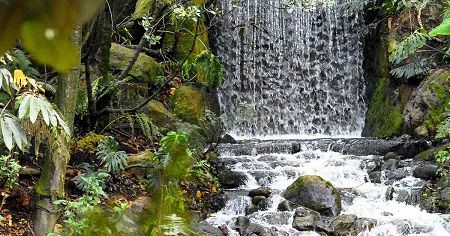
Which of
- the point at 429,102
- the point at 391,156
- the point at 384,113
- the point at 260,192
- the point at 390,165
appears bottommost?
the point at 260,192

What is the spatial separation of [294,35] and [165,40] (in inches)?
195

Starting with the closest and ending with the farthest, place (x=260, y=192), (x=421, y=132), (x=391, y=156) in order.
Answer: (x=260, y=192) < (x=391, y=156) < (x=421, y=132)

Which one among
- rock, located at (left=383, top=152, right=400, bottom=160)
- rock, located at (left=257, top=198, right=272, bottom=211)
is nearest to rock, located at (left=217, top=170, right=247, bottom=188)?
rock, located at (left=257, top=198, right=272, bottom=211)

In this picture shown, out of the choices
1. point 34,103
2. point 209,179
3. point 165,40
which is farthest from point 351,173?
point 34,103

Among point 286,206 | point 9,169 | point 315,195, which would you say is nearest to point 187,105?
point 286,206

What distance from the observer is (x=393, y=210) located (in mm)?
7391

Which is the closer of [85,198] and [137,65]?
[85,198]

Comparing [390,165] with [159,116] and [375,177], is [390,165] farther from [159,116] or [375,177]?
[159,116]

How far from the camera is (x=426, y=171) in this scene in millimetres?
8188

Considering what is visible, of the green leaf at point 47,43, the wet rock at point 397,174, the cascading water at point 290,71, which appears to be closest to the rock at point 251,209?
the wet rock at point 397,174

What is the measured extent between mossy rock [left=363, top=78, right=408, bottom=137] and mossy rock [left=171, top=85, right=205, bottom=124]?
487cm

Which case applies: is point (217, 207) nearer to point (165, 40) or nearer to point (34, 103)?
point (34, 103)

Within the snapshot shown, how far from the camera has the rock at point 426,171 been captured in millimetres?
8117

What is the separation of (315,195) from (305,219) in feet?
1.88
